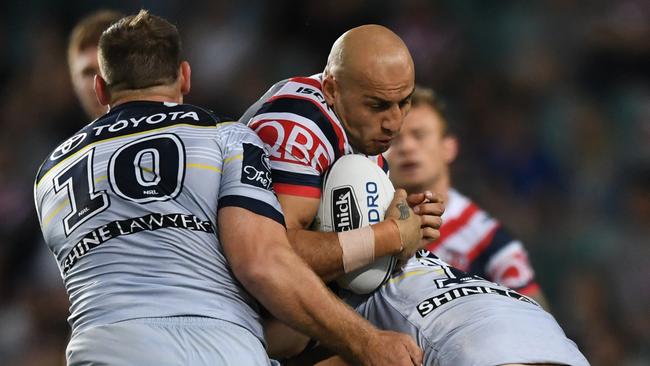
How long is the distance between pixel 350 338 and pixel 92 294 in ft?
2.69

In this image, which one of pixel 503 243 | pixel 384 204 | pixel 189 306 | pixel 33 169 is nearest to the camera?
pixel 189 306

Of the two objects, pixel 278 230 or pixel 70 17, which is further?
pixel 70 17

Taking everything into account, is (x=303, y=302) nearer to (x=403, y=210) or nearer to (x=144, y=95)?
(x=403, y=210)

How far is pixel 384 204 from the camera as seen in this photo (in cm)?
351

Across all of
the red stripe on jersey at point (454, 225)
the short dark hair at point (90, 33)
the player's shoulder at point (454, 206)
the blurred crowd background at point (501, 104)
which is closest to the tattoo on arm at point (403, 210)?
the short dark hair at point (90, 33)

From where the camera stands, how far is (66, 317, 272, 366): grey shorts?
9.92 ft

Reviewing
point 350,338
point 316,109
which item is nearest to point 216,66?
point 316,109

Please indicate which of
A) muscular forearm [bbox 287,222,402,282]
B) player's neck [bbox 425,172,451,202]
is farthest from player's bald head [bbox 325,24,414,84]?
player's neck [bbox 425,172,451,202]

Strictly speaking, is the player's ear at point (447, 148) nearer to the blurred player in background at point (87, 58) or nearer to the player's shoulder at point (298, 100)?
the blurred player in background at point (87, 58)

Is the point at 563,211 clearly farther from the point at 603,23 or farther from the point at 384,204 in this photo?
the point at 384,204

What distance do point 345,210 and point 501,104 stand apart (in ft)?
16.0

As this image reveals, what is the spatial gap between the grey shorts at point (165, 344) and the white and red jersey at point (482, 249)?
103 inches

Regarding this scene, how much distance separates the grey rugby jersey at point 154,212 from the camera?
10.3 ft

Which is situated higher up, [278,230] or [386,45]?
[386,45]
